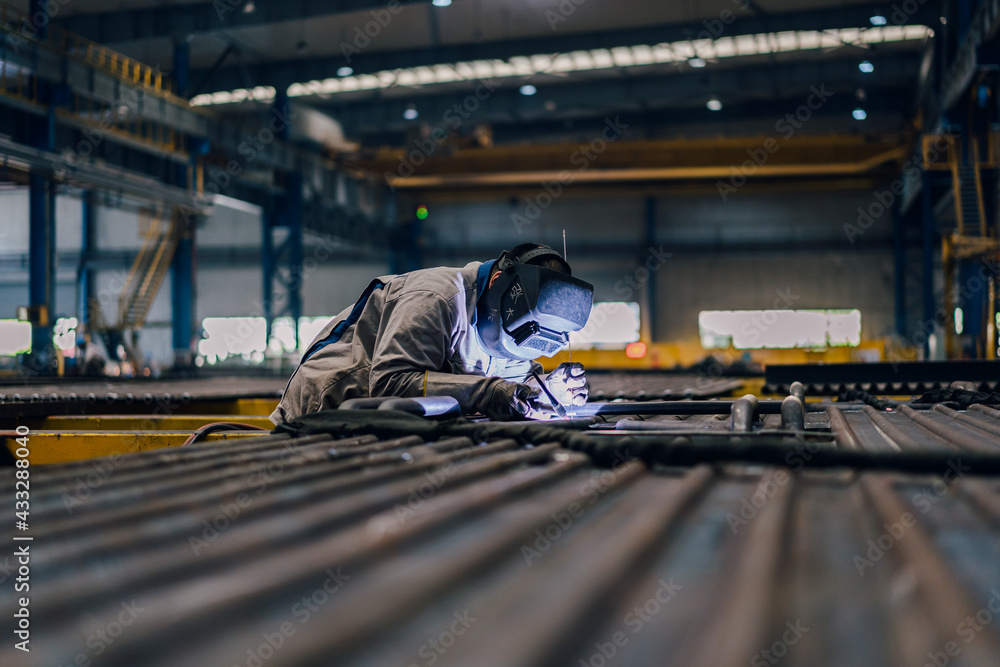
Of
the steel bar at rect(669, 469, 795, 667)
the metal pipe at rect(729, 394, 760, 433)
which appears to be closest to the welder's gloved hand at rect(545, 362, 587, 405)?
the metal pipe at rect(729, 394, 760, 433)

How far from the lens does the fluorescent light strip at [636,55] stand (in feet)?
45.6

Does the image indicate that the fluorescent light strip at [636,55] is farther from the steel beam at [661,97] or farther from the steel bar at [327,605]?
the steel bar at [327,605]

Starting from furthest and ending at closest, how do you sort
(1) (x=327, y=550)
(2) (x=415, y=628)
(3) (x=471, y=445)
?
(3) (x=471, y=445)
(1) (x=327, y=550)
(2) (x=415, y=628)

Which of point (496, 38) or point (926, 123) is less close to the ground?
point (496, 38)

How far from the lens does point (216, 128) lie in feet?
42.0

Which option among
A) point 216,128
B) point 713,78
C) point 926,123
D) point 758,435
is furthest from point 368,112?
point 758,435

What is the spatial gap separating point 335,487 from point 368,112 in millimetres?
16818

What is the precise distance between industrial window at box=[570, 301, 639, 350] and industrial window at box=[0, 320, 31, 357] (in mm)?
14184

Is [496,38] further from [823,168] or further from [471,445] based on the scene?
[471,445]

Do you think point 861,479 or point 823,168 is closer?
point 861,479

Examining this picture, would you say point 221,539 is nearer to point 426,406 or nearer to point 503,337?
point 426,406

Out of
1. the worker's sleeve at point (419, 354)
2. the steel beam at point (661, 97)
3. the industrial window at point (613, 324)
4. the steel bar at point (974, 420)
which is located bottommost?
the steel bar at point (974, 420)

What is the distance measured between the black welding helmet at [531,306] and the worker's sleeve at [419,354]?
0.16m

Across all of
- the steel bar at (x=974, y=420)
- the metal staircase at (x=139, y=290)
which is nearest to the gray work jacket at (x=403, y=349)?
the steel bar at (x=974, y=420)
